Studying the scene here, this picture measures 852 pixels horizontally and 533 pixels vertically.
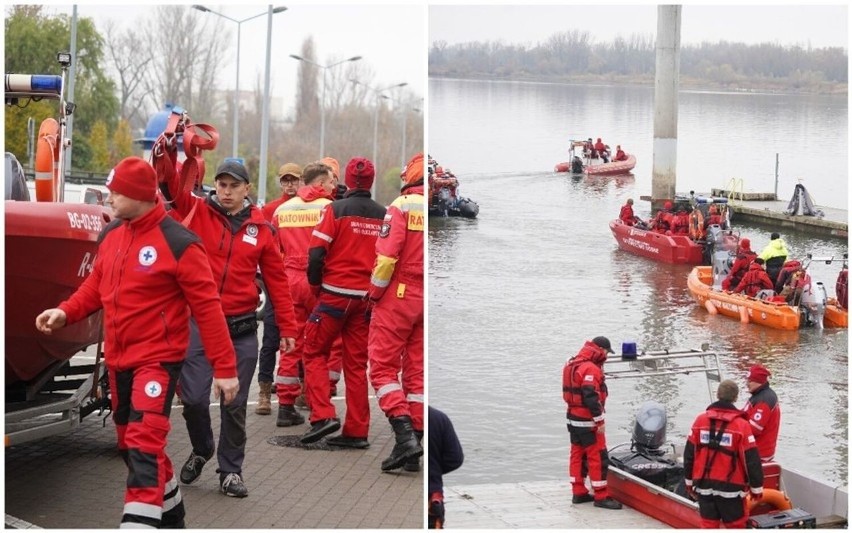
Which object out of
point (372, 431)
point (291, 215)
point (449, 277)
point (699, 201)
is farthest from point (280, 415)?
point (699, 201)

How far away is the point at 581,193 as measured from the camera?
6039mm

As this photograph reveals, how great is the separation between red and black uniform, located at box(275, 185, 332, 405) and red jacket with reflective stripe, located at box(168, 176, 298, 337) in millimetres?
1387

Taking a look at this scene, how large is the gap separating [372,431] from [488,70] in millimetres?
2556

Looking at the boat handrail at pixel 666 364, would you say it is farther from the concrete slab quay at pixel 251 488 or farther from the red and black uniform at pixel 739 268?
the concrete slab quay at pixel 251 488

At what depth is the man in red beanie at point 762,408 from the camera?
21.6 feet

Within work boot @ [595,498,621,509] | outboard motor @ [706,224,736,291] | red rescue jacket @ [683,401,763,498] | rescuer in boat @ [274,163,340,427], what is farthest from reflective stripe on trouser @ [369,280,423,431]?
outboard motor @ [706,224,736,291]

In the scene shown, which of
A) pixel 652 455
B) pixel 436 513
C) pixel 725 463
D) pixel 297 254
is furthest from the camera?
pixel 652 455

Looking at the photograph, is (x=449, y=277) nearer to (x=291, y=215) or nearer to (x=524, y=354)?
(x=524, y=354)

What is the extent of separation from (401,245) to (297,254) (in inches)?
64.3

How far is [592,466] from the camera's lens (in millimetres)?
7344

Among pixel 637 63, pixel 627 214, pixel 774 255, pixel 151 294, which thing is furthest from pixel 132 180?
pixel 774 255

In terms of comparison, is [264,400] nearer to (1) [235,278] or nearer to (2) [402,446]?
(2) [402,446]

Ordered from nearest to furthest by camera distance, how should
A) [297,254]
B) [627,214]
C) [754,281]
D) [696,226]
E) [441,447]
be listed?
[441,447] < [627,214] < [297,254] < [696,226] < [754,281]

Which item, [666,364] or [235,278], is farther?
[666,364]
